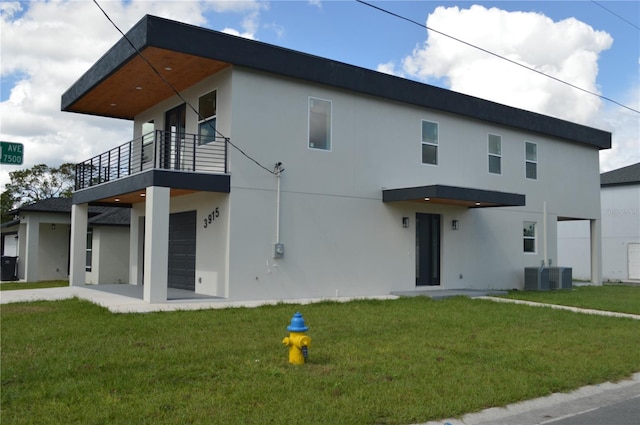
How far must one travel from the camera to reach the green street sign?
7.21 metres

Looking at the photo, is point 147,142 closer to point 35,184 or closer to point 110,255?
point 110,255

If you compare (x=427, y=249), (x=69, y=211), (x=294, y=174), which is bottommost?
(x=427, y=249)

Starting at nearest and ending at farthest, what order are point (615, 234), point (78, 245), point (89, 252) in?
1. point (78, 245)
2. point (89, 252)
3. point (615, 234)

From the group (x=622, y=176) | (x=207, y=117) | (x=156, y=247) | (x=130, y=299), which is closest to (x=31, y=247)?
(x=130, y=299)

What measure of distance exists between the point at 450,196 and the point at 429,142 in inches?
123

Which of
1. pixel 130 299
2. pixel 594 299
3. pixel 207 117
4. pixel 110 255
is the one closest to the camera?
pixel 130 299

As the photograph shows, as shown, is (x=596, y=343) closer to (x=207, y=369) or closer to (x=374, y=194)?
(x=207, y=369)

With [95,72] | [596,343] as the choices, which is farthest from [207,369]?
[95,72]

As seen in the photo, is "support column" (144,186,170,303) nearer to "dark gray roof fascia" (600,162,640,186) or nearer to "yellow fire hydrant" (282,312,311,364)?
"yellow fire hydrant" (282,312,311,364)

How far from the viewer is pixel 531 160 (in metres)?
22.9

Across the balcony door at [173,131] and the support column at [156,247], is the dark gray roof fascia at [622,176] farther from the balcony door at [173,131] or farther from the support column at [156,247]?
the support column at [156,247]

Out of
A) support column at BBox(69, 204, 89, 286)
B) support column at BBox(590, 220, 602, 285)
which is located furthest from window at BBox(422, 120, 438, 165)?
support column at BBox(69, 204, 89, 286)

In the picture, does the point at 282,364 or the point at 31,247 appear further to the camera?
the point at 31,247

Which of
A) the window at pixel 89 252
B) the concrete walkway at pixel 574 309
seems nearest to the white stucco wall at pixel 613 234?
A: the concrete walkway at pixel 574 309
